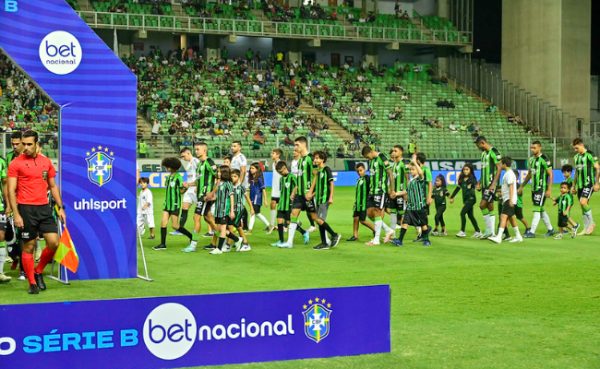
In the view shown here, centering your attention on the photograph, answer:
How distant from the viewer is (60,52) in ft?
43.2

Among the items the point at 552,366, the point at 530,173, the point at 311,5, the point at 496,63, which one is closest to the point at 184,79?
the point at 311,5

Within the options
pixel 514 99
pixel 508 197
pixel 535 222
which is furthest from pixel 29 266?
pixel 514 99

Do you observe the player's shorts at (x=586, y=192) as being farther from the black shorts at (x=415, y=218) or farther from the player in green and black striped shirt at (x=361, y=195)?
the player in green and black striped shirt at (x=361, y=195)

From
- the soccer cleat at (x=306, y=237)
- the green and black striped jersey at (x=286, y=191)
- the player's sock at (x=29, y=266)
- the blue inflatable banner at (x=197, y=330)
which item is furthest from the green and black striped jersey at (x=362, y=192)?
the blue inflatable banner at (x=197, y=330)

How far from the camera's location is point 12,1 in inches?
513

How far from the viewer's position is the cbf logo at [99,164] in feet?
44.0

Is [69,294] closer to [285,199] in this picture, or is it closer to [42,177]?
[42,177]

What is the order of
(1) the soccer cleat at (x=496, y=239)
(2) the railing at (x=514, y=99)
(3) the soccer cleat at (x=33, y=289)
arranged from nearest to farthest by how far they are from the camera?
(3) the soccer cleat at (x=33, y=289) < (1) the soccer cleat at (x=496, y=239) < (2) the railing at (x=514, y=99)

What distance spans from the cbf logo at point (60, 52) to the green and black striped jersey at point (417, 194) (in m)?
8.43

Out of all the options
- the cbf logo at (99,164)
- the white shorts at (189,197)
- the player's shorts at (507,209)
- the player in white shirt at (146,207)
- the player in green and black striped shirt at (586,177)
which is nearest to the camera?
the cbf logo at (99,164)

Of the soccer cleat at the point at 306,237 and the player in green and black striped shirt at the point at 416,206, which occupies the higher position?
the player in green and black striped shirt at the point at 416,206

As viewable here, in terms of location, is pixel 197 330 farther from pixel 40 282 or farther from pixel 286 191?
pixel 286 191

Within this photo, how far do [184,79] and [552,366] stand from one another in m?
46.3

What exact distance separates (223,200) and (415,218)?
4323 mm
